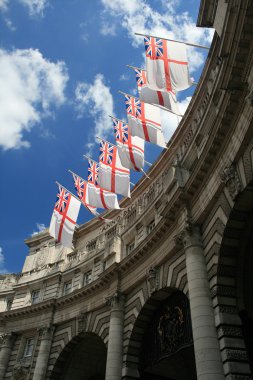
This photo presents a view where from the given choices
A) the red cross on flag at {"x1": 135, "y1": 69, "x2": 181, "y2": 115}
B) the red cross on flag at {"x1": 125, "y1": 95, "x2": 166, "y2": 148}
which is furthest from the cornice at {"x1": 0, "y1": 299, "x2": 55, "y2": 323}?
the red cross on flag at {"x1": 135, "y1": 69, "x2": 181, "y2": 115}

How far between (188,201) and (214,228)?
2685 millimetres

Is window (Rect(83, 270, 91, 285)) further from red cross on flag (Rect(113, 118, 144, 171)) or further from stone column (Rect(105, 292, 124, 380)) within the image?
red cross on flag (Rect(113, 118, 144, 171))

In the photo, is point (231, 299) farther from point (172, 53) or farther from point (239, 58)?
point (172, 53)

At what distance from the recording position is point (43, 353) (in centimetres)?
2916

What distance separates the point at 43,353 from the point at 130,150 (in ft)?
61.9

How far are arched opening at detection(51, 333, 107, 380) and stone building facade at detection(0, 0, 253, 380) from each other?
0.28 ft

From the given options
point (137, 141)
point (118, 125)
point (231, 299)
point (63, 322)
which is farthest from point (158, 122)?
point (63, 322)

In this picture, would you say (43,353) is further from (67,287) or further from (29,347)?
(67,287)

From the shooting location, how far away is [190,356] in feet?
74.8

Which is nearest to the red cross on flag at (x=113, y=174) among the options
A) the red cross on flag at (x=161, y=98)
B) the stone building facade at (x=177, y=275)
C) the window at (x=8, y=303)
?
the stone building facade at (x=177, y=275)

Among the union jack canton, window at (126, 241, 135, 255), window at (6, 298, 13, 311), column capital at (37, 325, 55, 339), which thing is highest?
the union jack canton

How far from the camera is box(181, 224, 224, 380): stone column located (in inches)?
535

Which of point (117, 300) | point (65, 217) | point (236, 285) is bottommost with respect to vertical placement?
point (236, 285)

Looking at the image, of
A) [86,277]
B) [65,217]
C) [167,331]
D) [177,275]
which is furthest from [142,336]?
[65,217]
